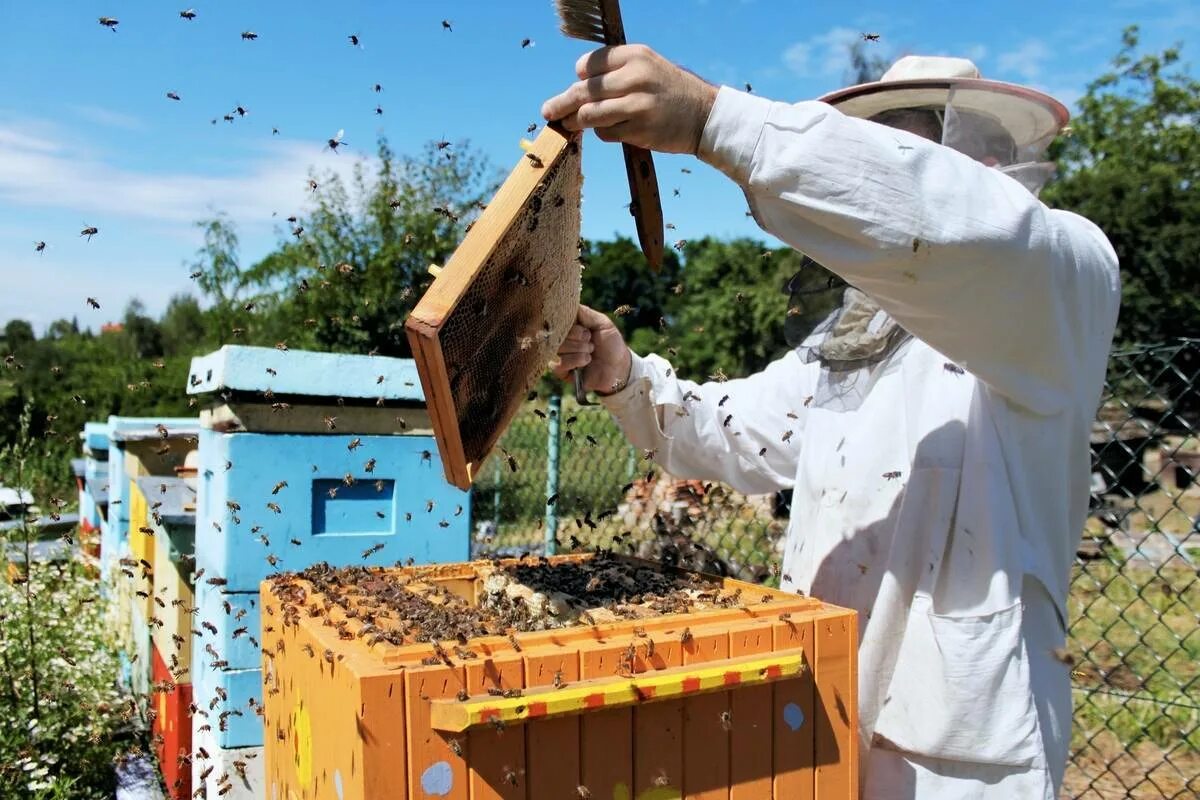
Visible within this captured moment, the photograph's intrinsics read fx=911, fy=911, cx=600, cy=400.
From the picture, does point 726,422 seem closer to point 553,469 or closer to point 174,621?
point 553,469

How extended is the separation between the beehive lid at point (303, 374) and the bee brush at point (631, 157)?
4.10 feet

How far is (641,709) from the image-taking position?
156 centimetres

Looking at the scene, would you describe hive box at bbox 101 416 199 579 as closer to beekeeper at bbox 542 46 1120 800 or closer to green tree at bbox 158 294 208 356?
beekeeper at bbox 542 46 1120 800

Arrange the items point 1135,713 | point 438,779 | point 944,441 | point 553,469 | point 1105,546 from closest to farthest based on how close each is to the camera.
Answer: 1. point 438,779
2. point 944,441
3. point 553,469
4. point 1135,713
5. point 1105,546

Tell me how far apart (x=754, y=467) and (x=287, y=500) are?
5.07 ft

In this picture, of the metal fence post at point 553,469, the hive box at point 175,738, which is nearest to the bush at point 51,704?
the hive box at point 175,738

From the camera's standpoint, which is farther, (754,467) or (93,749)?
(93,749)

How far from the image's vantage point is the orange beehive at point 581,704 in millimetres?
1386

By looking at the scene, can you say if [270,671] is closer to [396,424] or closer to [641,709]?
[641,709]

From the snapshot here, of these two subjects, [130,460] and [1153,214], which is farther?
[1153,214]

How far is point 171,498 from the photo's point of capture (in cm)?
396

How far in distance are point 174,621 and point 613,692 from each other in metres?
3.21

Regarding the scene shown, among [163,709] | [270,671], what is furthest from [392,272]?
[270,671]

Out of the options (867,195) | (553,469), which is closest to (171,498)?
(553,469)
